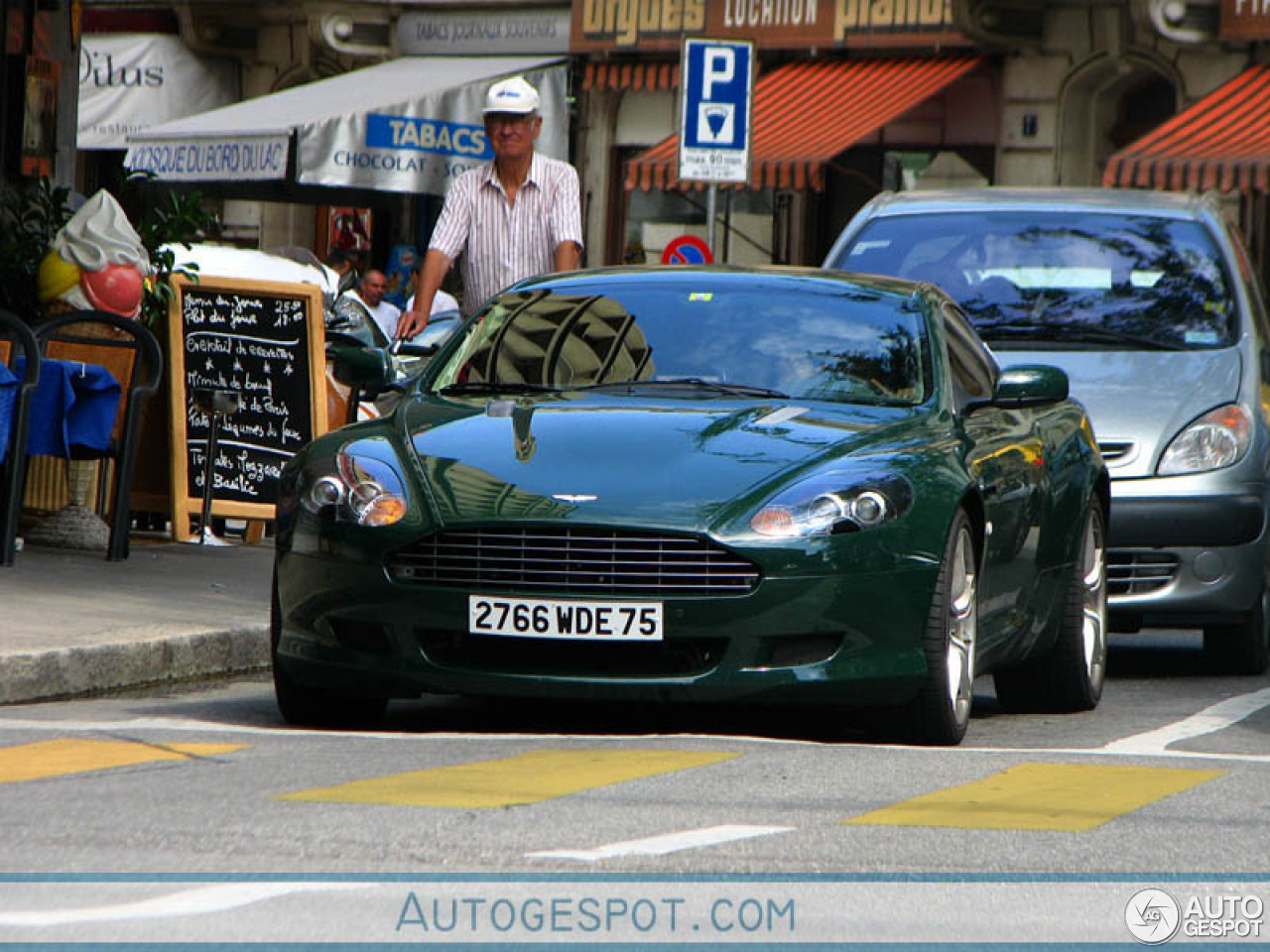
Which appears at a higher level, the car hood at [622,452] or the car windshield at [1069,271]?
the car windshield at [1069,271]

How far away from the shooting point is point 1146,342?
34.9 ft

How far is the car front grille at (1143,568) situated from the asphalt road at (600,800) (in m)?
1.69

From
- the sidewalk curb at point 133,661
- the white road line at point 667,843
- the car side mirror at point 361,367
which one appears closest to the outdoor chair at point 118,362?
the sidewalk curb at point 133,661

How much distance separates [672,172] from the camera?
2562cm

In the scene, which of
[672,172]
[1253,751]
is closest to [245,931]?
[1253,751]

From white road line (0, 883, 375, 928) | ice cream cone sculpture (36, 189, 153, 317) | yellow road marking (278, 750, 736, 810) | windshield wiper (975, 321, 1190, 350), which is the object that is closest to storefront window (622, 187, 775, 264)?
ice cream cone sculpture (36, 189, 153, 317)

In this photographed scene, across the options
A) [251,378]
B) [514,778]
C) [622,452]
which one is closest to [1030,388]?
[622,452]

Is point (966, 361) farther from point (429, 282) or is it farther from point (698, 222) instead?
point (698, 222)

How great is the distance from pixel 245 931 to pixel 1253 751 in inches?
159

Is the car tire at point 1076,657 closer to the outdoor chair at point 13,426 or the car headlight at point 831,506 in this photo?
the car headlight at point 831,506

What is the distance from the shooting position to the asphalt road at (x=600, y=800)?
5.17 m

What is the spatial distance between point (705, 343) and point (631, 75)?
Answer: 20223 millimetres

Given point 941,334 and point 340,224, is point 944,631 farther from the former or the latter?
point 340,224
